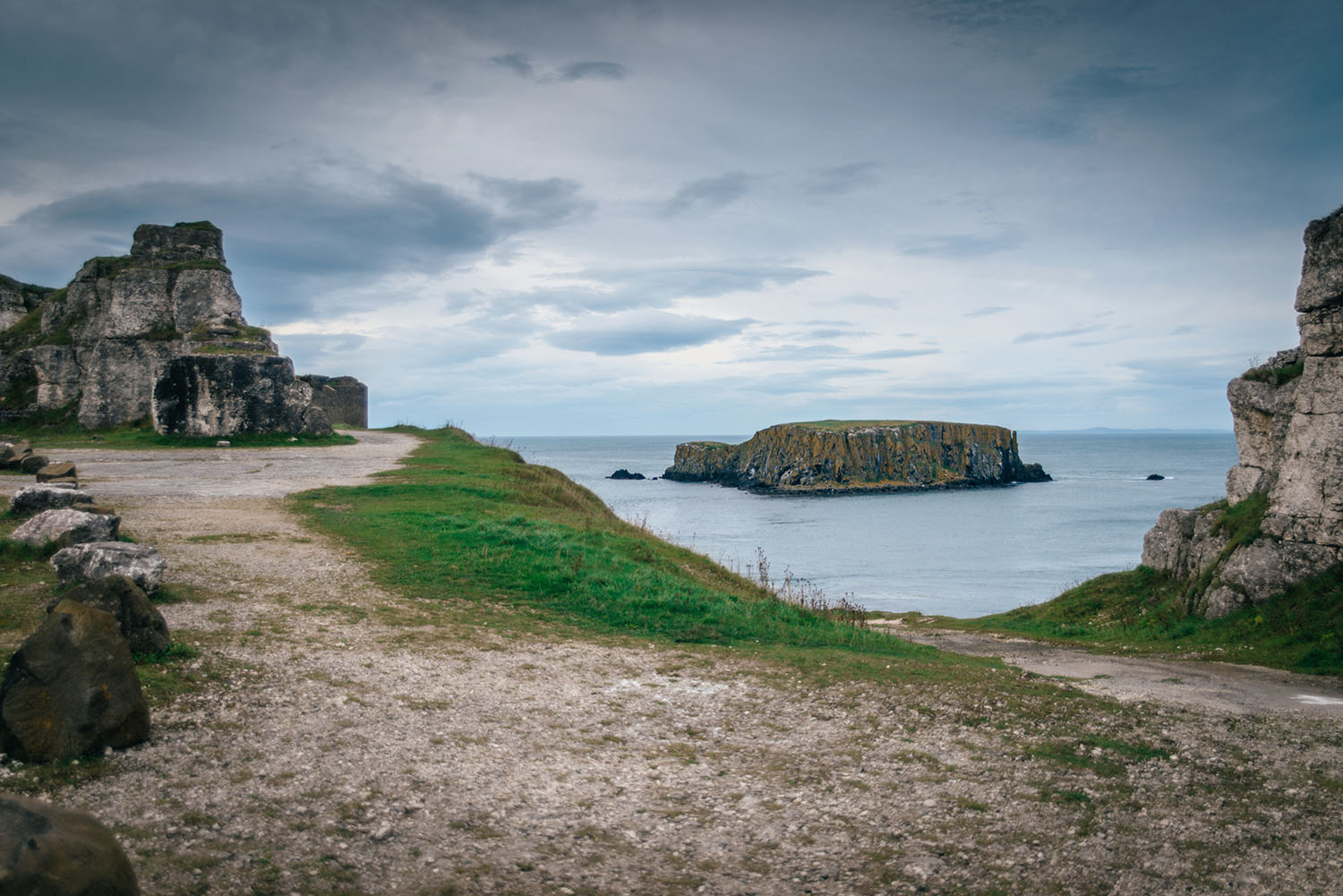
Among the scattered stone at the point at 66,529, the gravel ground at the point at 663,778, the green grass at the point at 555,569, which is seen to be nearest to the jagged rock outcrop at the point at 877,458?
the green grass at the point at 555,569

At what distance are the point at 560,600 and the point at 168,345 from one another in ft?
118

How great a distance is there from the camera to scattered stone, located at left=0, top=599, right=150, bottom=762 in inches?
226

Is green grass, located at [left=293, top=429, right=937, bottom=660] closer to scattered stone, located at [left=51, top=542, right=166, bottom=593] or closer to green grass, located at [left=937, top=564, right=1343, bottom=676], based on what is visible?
scattered stone, located at [left=51, top=542, right=166, bottom=593]

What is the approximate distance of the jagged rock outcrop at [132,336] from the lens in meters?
38.3

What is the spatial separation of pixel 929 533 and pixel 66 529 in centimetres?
5508

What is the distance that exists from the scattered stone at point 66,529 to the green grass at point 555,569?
3.94m

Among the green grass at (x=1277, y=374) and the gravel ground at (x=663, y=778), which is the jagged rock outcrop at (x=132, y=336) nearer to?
the gravel ground at (x=663, y=778)

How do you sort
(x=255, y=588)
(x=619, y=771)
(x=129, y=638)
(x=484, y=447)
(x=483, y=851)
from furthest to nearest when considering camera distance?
(x=484, y=447) < (x=255, y=588) < (x=129, y=638) < (x=619, y=771) < (x=483, y=851)

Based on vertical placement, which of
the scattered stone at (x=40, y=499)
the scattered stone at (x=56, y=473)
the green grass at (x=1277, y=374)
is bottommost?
the scattered stone at (x=40, y=499)

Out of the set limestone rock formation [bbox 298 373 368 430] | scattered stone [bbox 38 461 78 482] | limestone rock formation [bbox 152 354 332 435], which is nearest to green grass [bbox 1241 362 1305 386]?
scattered stone [bbox 38 461 78 482]

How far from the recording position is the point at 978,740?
767 cm

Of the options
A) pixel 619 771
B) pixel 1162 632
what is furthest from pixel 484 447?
pixel 619 771

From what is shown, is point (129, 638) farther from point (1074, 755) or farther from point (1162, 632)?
point (1162, 632)

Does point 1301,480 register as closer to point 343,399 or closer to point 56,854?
point 56,854
